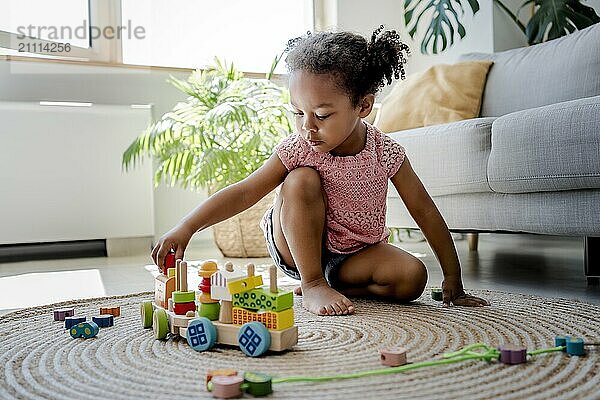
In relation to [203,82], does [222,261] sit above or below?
below

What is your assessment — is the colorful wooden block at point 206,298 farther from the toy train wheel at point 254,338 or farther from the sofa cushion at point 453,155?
the sofa cushion at point 453,155

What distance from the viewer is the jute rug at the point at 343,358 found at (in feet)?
2.49

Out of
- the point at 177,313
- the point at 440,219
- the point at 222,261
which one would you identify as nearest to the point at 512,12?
the point at 222,261

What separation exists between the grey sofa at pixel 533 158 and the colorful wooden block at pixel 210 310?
826 mm

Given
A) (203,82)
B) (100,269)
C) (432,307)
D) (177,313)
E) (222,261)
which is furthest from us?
(203,82)

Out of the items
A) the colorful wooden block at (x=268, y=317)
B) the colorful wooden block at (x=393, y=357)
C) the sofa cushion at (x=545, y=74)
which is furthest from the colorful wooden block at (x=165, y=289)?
the sofa cushion at (x=545, y=74)

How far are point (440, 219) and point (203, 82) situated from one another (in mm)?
1576

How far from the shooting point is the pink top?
135cm

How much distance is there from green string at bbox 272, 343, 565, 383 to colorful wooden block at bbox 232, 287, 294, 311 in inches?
5.2

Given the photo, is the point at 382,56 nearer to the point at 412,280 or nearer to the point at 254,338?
the point at 412,280

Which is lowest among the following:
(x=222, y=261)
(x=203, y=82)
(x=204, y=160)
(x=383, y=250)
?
(x=222, y=261)

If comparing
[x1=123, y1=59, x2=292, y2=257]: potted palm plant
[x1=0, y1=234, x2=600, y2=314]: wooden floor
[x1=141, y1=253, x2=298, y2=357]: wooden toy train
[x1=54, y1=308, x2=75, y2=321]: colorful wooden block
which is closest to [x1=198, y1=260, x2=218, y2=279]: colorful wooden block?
[x1=141, y1=253, x2=298, y2=357]: wooden toy train

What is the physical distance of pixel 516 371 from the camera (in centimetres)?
82

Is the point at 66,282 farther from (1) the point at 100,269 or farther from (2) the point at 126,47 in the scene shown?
(2) the point at 126,47
